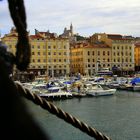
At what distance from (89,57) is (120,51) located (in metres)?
4.56

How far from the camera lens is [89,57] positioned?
181ft

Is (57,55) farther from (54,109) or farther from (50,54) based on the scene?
(54,109)

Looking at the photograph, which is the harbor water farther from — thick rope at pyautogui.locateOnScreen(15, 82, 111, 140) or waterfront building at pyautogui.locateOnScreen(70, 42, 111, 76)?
waterfront building at pyautogui.locateOnScreen(70, 42, 111, 76)

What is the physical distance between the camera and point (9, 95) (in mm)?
387

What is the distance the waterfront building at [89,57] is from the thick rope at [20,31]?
53631 mm

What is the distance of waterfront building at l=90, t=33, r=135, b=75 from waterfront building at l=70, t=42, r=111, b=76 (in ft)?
3.00

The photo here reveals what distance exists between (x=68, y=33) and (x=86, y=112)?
Answer: 53.8 m

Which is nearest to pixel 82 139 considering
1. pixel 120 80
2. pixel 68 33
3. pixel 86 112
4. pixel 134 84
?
pixel 86 112

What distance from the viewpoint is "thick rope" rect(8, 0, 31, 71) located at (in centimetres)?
55

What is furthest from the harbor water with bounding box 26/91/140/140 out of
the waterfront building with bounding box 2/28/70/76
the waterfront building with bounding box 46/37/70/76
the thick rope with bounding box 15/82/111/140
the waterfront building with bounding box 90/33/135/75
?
the waterfront building with bounding box 90/33/135/75

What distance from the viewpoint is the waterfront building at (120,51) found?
56.7m

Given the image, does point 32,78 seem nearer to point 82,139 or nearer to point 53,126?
point 53,126

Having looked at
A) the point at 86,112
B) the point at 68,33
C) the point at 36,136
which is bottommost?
the point at 86,112

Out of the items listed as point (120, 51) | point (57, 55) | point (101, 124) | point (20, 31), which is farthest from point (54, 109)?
point (120, 51)
